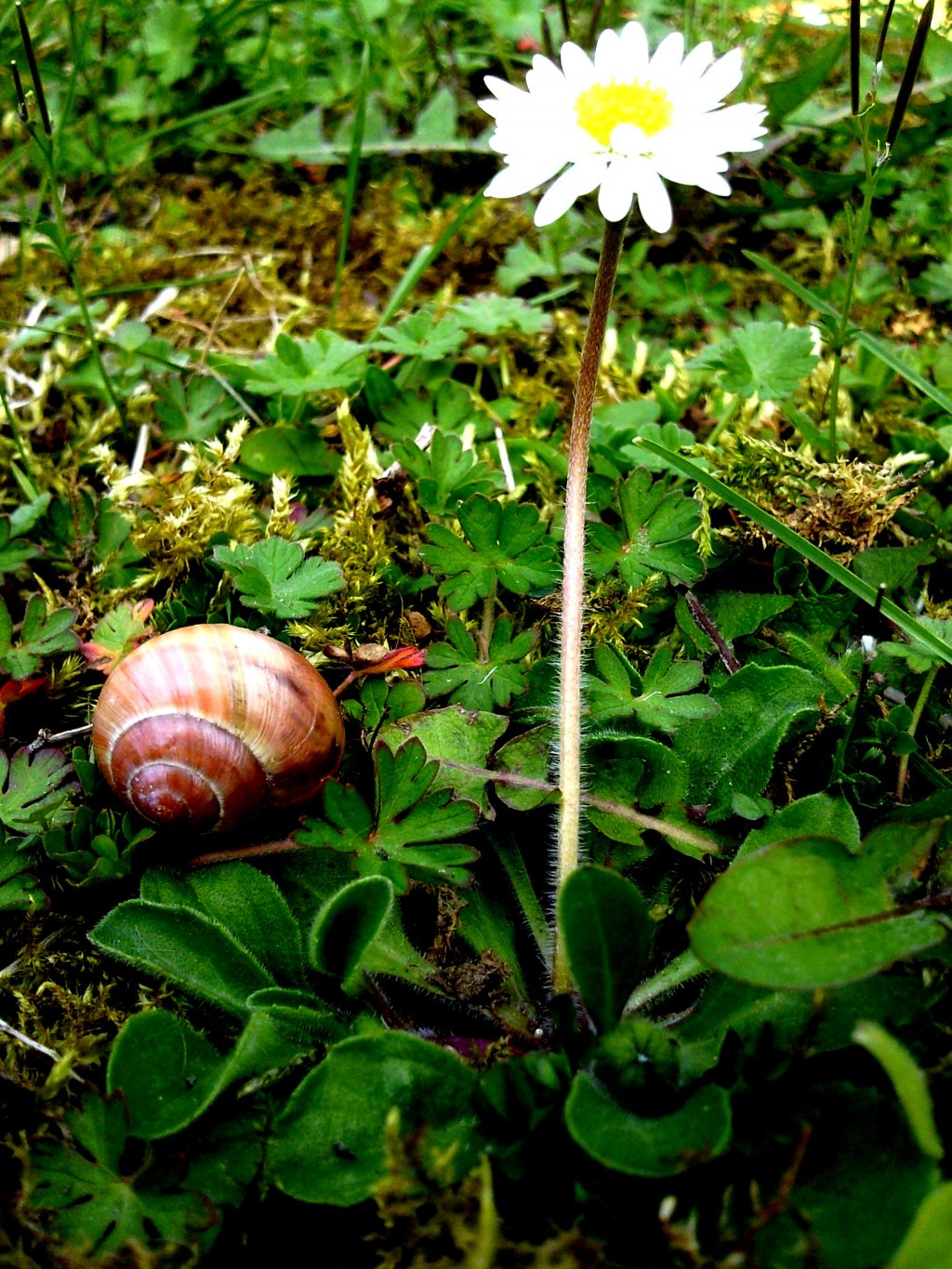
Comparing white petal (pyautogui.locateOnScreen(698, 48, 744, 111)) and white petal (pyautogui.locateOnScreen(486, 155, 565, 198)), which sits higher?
white petal (pyautogui.locateOnScreen(698, 48, 744, 111))

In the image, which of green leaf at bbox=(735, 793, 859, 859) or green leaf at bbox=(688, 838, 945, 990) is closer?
green leaf at bbox=(688, 838, 945, 990)

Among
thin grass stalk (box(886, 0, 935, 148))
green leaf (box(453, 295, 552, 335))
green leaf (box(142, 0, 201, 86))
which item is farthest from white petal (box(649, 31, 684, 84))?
green leaf (box(142, 0, 201, 86))

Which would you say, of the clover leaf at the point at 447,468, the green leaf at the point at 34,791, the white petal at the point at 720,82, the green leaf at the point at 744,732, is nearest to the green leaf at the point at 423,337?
the clover leaf at the point at 447,468

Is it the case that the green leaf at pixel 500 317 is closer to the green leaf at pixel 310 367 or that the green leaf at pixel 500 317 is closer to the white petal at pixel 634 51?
the green leaf at pixel 310 367

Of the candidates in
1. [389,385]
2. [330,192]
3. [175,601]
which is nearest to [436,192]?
[330,192]

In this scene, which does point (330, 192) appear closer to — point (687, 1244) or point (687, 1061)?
point (687, 1061)

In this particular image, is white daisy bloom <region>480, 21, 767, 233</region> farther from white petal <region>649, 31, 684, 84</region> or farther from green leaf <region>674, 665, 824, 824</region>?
green leaf <region>674, 665, 824, 824</region>
